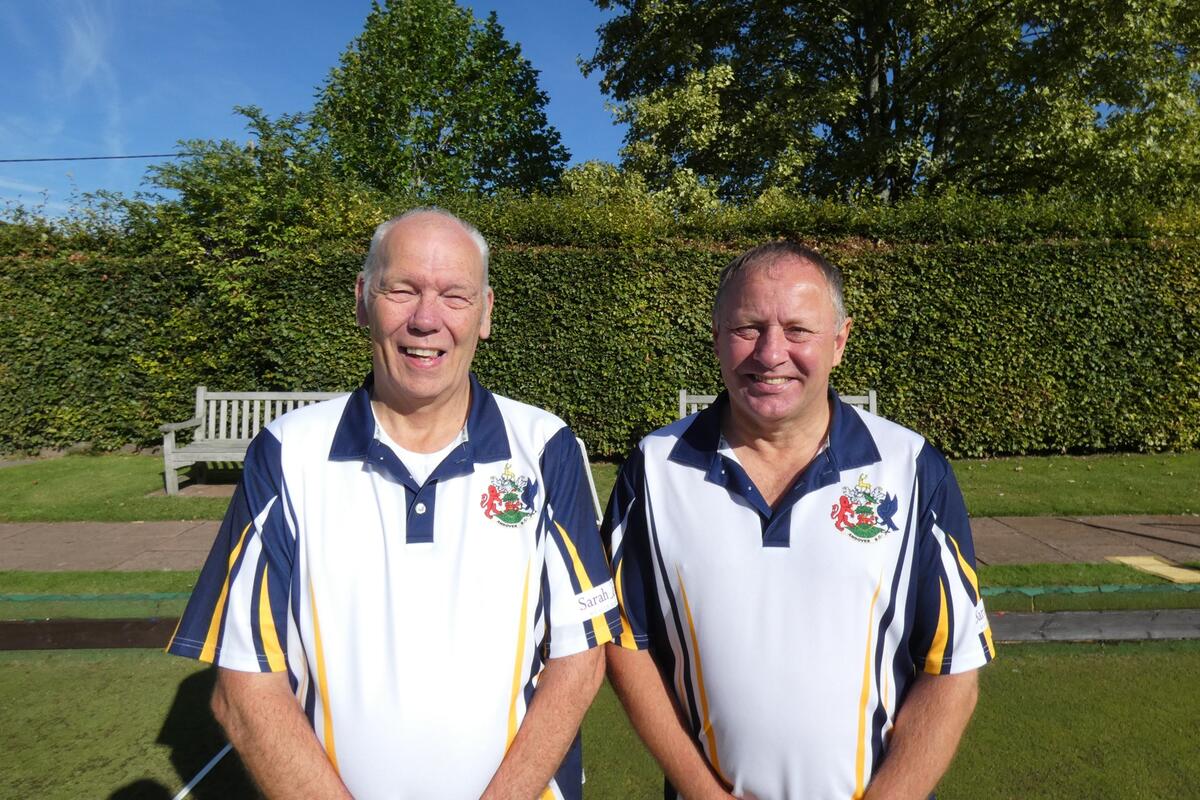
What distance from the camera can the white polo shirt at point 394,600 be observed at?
1.57 meters

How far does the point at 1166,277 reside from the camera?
29.7ft

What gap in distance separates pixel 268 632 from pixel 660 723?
892 mm

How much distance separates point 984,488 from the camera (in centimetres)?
773

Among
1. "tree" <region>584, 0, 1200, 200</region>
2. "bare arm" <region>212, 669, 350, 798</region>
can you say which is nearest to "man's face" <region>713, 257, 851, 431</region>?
"bare arm" <region>212, 669, 350, 798</region>

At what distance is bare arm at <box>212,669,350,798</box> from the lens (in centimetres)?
153

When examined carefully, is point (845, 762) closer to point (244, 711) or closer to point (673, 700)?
point (673, 700)

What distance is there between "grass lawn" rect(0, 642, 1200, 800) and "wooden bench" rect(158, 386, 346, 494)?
13.6 feet

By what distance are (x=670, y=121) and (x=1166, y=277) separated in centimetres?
854

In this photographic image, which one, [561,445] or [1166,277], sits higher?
[1166,277]

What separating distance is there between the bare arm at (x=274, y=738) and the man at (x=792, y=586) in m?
0.68

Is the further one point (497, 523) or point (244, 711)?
point (497, 523)

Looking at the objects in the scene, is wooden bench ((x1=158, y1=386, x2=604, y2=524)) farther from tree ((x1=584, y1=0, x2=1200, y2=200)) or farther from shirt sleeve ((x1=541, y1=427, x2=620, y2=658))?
tree ((x1=584, y1=0, x2=1200, y2=200))

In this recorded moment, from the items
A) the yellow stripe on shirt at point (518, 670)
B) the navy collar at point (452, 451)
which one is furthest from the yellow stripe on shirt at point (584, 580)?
the navy collar at point (452, 451)

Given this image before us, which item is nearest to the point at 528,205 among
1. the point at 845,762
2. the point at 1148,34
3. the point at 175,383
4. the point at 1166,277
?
the point at 175,383
